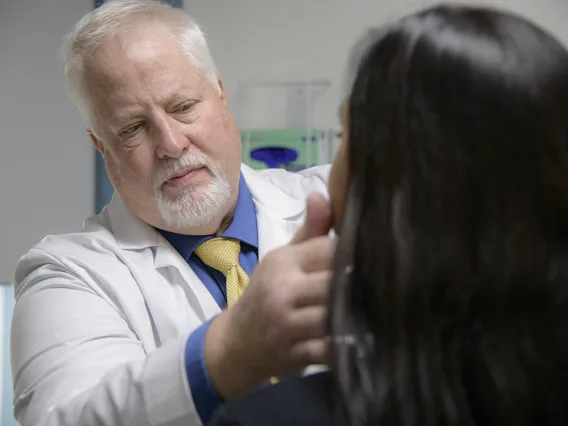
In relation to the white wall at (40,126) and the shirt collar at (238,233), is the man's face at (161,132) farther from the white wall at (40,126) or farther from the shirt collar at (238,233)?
the white wall at (40,126)

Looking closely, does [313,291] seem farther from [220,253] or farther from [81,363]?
[220,253]

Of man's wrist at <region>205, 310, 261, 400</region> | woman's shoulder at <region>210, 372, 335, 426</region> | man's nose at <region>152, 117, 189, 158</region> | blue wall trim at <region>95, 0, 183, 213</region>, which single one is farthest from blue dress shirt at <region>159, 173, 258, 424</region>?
blue wall trim at <region>95, 0, 183, 213</region>

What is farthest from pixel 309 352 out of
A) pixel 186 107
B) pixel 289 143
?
pixel 289 143

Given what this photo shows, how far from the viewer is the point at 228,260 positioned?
1051mm

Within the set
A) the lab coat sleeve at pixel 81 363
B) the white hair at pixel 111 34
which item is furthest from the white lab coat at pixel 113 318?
the white hair at pixel 111 34

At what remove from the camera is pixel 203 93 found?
3.55 feet

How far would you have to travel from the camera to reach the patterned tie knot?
1.05 meters

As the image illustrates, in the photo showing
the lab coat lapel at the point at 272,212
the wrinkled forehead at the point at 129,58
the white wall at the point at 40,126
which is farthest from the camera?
the white wall at the point at 40,126

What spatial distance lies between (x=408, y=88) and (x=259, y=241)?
0.69 meters

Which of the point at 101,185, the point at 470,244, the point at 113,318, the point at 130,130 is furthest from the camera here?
the point at 101,185

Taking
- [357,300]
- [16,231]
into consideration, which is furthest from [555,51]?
[16,231]

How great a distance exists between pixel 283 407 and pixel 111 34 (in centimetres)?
80

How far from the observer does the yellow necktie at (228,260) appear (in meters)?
1.02

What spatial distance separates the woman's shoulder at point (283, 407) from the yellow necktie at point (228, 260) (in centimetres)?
53
